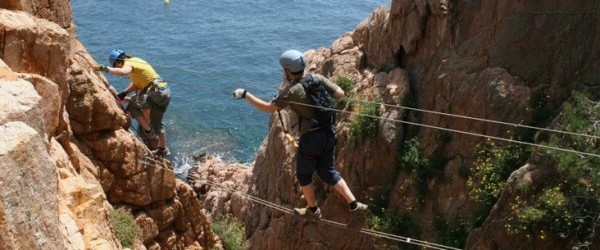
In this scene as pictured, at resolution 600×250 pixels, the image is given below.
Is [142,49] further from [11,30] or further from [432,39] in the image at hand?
[11,30]

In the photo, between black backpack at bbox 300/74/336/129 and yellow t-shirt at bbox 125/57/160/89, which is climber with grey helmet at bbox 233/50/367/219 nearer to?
black backpack at bbox 300/74/336/129

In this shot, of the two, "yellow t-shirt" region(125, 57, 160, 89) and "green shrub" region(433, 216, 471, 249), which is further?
"green shrub" region(433, 216, 471, 249)

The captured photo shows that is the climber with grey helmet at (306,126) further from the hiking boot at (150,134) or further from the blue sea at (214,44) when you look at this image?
the blue sea at (214,44)

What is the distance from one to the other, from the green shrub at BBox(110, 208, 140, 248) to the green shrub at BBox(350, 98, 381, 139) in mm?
7652

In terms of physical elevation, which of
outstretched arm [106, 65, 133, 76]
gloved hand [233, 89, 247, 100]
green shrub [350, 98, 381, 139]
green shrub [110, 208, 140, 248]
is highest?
gloved hand [233, 89, 247, 100]

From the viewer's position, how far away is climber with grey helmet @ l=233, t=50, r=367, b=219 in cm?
1007

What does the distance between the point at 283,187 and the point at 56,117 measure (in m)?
11.4

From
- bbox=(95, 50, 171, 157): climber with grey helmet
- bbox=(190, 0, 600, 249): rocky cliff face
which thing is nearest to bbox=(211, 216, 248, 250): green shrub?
bbox=(190, 0, 600, 249): rocky cliff face

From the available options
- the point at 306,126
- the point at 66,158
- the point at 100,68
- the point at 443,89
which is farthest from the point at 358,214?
the point at 443,89

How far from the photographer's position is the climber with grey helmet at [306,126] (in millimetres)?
10070

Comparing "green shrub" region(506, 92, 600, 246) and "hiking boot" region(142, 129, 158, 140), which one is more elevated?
"green shrub" region(506, 92, 600, 246)

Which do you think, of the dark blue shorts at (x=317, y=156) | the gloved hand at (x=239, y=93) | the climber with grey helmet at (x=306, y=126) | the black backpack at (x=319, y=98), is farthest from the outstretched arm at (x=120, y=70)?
the black backpack at (x=319, y=98)

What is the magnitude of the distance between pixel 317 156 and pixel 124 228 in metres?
3.65

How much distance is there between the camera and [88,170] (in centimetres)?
1227
